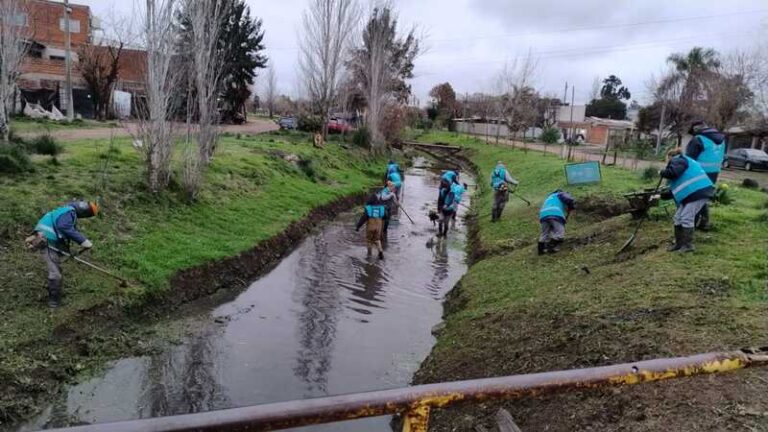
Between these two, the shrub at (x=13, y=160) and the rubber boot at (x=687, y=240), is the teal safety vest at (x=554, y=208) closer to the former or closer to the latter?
the rubber boot at (x=687, y=240)

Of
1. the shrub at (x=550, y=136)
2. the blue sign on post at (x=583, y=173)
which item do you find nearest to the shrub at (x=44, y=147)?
the blue sign on post at (x=583, y=173)

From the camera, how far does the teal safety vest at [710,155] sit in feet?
31.9

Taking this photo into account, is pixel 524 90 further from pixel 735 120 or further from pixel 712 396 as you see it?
pixel 712 396

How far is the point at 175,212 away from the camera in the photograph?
1393 cm

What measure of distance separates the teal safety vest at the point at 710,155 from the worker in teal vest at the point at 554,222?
2.58 m

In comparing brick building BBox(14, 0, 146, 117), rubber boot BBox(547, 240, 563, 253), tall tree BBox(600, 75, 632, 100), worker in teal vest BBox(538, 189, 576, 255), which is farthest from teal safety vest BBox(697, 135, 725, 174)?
tall tree BBox(600, 75, 632, 100)

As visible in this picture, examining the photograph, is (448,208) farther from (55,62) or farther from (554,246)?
(55,62)

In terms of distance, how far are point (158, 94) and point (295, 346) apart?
7.83 meters

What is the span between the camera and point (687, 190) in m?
8.55

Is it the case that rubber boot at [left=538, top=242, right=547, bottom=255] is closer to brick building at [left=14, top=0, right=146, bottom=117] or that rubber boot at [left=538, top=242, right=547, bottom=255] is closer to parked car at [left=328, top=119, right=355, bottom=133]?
parked car at [left=328, top=119, right=355, bottom=133]

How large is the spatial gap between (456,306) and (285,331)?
3.28 m

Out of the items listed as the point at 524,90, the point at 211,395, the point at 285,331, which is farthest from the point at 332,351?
the point at 524,90

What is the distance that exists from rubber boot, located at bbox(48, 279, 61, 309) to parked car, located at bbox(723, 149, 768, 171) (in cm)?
3905

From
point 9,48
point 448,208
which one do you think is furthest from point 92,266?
point 9,48
